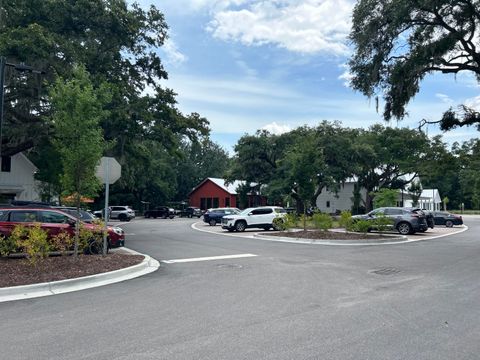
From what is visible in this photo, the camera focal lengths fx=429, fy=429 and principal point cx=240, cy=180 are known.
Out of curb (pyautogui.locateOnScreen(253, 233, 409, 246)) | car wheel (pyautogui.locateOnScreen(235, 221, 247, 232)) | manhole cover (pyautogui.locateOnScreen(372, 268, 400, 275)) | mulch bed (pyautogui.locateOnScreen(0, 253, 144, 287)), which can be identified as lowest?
manhole cover (pyautogui.locateOnScreen(372, 268, 400, 275))

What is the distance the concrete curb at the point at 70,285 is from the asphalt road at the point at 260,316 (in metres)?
0.44

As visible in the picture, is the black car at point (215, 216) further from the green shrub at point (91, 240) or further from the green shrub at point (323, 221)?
the green shrub at point (91, 240)

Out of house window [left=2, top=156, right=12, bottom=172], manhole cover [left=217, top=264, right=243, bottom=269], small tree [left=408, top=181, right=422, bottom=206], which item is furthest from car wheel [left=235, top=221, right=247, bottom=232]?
small tree [left=408, top=181, right=422, bottom=206]

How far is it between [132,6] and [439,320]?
24.3 metres

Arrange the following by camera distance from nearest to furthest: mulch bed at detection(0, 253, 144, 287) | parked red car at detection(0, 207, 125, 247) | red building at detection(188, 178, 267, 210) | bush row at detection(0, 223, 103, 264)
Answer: mulch bed at detection(0, 253, 144, 287), bush row at detection(0, 223, 103, 264), parked red car at detection(0, 207, 125, 247), red building at detection(188, 178, 267, 210)

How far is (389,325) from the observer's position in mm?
6109

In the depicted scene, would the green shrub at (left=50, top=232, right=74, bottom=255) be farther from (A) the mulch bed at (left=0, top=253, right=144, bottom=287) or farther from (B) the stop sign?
(B) the stop sign

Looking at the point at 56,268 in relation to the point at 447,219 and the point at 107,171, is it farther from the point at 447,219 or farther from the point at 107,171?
the point at 447,219

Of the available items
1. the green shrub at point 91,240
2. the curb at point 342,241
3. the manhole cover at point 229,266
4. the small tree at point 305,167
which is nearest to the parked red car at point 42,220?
the green shrub at point 91,240

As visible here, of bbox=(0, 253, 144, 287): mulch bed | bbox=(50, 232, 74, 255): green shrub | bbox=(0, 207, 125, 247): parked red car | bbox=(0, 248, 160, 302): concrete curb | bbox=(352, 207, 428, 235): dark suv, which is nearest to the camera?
bbox=(0, 248, 160, 302): concrete curb

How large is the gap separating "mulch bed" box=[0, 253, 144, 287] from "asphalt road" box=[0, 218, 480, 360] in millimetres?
1237

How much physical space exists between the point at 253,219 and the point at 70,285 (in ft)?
63.5

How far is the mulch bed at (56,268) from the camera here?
934 centimetres

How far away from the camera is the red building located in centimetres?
6234
